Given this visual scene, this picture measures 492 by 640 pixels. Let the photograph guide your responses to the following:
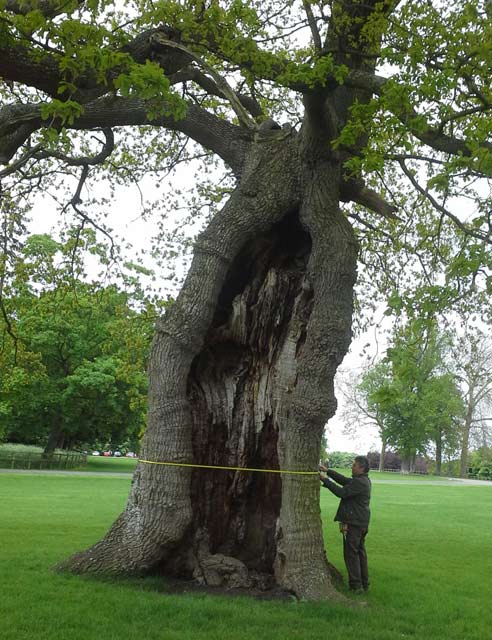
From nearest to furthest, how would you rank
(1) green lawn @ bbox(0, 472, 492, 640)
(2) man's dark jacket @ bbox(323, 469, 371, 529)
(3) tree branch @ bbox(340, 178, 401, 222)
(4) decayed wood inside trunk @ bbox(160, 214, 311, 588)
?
(1) green lawn @ bbox(0, 472, 492, 640)
(4) decayed wood inside trunk @ bbox(160, 214, 311, 588)
(2) man's dark jacket @ bbox(323, 469, 371, 529)
(3) tree branch @ bbox(340, 178, 401, 222)

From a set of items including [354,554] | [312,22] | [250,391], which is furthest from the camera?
[312,22]

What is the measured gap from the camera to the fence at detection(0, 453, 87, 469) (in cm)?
3450

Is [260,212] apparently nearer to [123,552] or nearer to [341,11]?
[341,11]

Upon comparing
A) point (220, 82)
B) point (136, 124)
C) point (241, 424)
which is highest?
point (136, 124)

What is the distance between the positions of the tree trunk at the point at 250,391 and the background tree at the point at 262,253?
20 mm

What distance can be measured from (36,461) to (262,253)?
3025 cm

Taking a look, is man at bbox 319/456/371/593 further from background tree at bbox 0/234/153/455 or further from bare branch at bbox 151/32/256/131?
background tree at bbox 0/234/153/455

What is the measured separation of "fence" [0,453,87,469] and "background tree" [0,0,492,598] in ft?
92.4

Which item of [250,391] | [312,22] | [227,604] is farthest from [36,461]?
[312,22]

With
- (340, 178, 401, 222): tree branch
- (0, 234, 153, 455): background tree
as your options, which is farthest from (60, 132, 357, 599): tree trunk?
(0, 234, 153, 455): background tree

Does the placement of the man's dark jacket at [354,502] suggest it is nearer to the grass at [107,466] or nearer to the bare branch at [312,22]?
the bare branch at [312,22]

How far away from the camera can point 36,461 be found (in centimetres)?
3578

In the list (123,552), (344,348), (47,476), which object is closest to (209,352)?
(344,348)

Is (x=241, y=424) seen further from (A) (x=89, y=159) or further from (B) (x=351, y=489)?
(A) (x=89, y=159)
